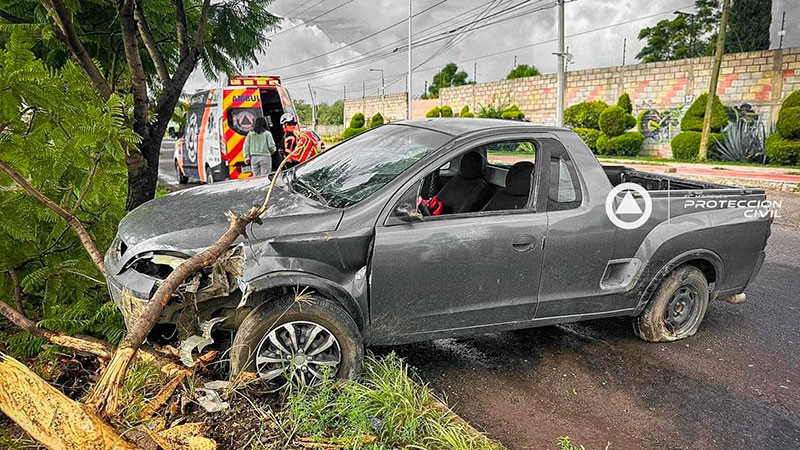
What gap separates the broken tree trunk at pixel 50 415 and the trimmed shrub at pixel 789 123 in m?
19.4

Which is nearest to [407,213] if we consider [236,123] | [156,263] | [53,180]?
[156,263]

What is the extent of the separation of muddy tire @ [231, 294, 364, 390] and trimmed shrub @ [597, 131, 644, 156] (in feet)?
66.7

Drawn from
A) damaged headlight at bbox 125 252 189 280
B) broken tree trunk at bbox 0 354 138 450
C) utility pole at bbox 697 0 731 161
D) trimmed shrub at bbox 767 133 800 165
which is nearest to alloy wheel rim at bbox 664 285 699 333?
damaged headlight at bbox 125 252 189 280

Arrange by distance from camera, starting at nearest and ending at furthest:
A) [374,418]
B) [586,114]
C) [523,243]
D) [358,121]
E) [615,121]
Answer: [374,418] < [523,243] < [615,121] < [586,114] < [358,121]

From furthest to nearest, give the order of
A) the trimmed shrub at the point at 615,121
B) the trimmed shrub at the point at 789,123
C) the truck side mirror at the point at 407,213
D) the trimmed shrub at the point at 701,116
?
the trimmed shrub at the point at 615,121 → the trimmed shrub at the point at 701,116 → the trimmed shrub at the point at 789,123 → the truck side mirror at the point at 407,213

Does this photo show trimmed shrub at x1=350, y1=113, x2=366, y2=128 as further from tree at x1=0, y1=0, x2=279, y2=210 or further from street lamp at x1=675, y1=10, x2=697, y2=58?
tree at x1=0, y1=0, x2=279, y2=210

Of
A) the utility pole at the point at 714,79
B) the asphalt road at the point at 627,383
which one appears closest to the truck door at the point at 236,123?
the asphalt road at the point at 627,383

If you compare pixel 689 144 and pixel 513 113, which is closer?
pixel 689 144

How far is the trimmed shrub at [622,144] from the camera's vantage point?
21.0m

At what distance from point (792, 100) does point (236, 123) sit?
16279 mm

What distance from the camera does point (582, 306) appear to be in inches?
155

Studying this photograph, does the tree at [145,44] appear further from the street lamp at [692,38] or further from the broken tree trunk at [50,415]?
the street lamp at [692,38]

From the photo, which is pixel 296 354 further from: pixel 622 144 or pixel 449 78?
pixel 449 78

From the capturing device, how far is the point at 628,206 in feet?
12.9
